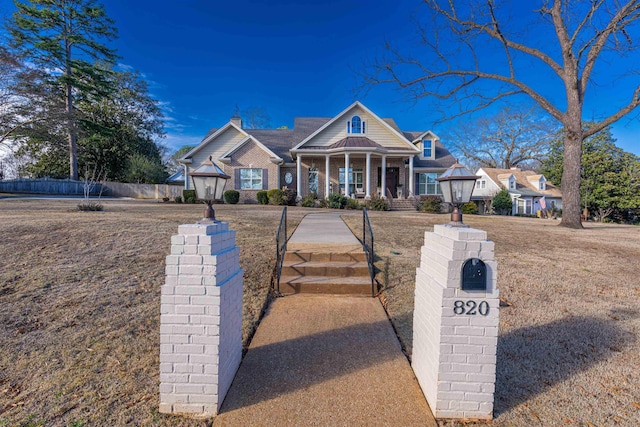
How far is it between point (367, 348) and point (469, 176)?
206 cm

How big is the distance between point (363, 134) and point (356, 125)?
0.82 m

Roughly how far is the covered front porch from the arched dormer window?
135 centimetres

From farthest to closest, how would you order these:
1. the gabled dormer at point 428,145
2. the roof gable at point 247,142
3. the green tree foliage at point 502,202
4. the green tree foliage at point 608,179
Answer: the green tree foliage at point 502,202, the green tree foliage at point 608,179, the gabled dormer at point 428,145, the roof gable at point 247,142

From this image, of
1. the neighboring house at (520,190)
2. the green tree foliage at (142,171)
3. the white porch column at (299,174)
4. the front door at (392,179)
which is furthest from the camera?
the neighboring house at (520,190)

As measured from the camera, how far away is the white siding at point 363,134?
20.0m

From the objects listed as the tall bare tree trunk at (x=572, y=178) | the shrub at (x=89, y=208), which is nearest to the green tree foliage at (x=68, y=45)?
the shrub at (x=89, y=208)

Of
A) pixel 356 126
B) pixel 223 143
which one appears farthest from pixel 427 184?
pixel 223 143

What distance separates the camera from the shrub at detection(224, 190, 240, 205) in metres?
18.4

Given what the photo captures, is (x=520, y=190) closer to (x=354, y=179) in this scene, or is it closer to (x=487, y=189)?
(x=487, y=189)

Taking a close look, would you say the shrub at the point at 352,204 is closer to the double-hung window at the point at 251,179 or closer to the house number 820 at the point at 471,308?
the double-hung window at the point at 251,179

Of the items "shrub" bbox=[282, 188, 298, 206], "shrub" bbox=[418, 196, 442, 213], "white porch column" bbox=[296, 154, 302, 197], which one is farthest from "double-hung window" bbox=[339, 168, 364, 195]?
"shrub" bbox=[418, 196, 442, 213]

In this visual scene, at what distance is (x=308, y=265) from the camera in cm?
511

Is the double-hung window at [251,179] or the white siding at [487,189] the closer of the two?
the double-hung window at [251,179]

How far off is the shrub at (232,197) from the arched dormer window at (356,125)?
29.7 ft
